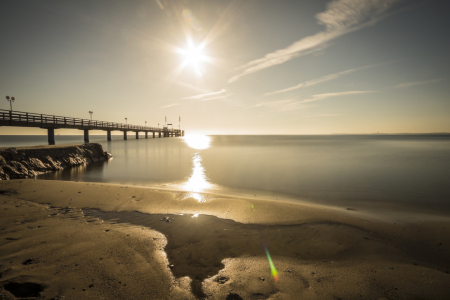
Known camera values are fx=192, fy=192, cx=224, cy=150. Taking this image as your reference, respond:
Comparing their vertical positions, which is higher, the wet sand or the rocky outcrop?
the rocky outcrop

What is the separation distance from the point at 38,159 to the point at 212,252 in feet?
60.0

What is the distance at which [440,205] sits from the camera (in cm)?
953

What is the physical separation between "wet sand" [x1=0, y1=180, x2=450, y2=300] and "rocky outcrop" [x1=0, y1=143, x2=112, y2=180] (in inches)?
266

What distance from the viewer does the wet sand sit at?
10.9 feet

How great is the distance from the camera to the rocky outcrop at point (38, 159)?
12.3 m

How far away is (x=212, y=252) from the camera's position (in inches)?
177

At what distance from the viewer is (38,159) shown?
15.3 meters

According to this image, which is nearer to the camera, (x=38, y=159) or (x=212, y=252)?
A: (x=212, y=252)

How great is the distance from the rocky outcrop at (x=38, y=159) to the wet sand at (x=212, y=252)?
266 inches

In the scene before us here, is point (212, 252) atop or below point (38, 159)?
below

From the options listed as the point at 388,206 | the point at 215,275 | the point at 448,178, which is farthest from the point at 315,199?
the point at 448,178

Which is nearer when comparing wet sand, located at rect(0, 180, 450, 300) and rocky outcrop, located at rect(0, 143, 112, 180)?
wet sand, located at rect(0, 180, 450, 300)

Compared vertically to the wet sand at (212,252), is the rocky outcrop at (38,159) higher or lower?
higher

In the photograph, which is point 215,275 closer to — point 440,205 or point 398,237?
point 398,237
